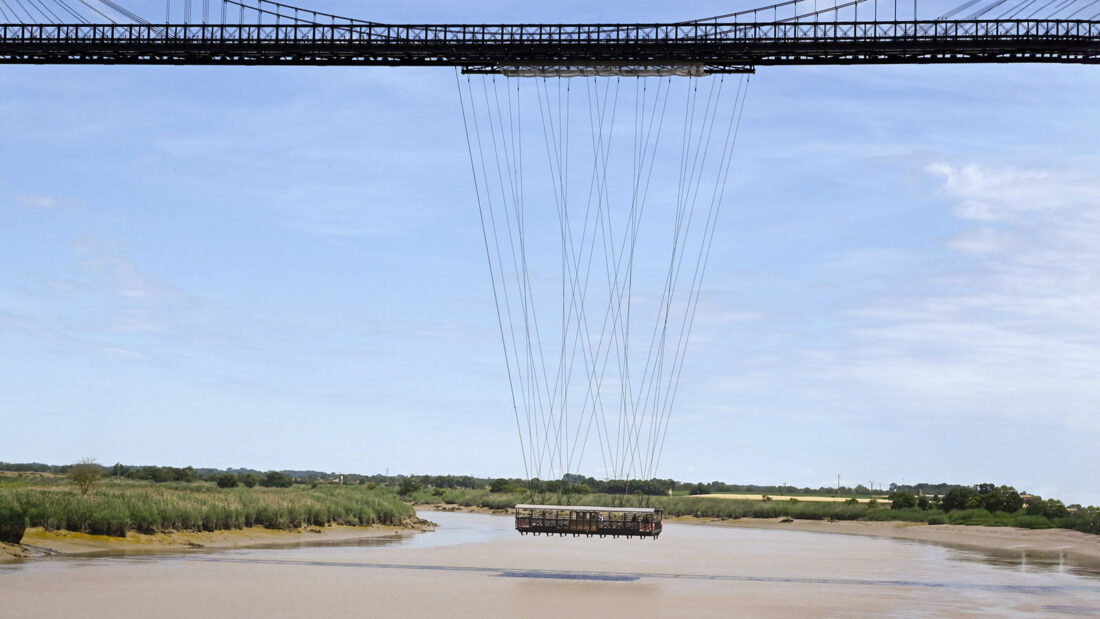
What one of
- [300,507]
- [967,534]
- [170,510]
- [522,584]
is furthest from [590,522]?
[967,534]

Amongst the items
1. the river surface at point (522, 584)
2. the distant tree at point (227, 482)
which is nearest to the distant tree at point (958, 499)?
the river surface at point (522, 584)

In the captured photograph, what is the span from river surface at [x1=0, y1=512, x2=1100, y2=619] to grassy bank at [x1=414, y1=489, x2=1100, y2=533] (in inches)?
924

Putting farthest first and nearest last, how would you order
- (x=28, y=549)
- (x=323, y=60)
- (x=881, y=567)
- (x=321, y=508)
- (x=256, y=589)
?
(x=321, y=508) → (x=881, y=567) → (x=323, y=60) → (x=28, y=549) → (x=256, y=589)

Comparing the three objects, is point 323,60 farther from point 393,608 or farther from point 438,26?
point 393,608

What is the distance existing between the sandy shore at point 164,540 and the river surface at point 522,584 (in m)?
1.69

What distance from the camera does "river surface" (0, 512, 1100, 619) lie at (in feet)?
94.7

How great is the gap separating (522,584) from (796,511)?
7493 cm

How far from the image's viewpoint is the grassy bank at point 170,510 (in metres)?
42.5

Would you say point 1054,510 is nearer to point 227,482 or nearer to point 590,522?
point 590,522

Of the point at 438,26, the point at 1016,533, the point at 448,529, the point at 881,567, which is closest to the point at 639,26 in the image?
the point at 438,26

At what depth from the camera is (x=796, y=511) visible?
10656 cm

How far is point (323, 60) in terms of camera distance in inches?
1726

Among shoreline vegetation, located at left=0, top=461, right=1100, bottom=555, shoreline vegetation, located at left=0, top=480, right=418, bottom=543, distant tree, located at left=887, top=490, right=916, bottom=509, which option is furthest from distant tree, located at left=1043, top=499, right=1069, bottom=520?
shoreline vegetation, located at left=0, top=480, right=418, bottom=543

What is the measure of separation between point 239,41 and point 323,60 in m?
3.28
